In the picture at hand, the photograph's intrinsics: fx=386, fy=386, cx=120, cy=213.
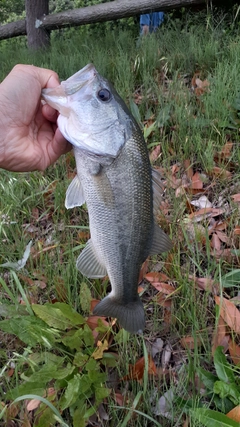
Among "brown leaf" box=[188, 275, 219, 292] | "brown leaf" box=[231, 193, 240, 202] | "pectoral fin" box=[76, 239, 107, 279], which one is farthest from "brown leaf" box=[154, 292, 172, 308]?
"brown leaf" box=[231, 193, 240, 202]

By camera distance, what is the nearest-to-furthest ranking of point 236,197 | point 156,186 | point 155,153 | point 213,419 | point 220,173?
point 213,419, point 156,186, point 236,197, point 220,173, point 155,153

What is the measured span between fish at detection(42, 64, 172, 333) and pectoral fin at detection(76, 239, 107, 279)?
40 millimetres

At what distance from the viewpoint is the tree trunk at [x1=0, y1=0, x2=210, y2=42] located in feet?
16.7

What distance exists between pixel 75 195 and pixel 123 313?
0.54m

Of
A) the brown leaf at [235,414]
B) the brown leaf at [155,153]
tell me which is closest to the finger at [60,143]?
the brown leaf at [155,153]

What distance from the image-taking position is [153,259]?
7.52ft

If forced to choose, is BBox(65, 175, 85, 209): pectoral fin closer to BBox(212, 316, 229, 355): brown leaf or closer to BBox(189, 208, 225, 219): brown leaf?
BBox(212, 316, 229, 355): brown leaf

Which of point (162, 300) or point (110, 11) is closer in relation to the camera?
point (162, 300)

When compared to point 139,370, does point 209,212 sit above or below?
above

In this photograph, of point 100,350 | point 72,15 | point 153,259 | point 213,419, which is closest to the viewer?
point 213,419

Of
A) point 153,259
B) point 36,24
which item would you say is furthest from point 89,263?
point 36,24

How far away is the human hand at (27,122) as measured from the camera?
1833 mm

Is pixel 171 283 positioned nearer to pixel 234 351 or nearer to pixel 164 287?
pixel 164 287

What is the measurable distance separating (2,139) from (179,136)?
4.96 feet
